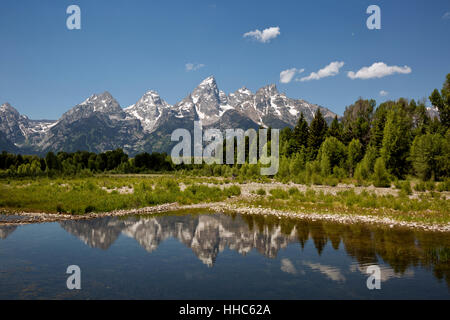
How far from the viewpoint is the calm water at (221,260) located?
10.4 m

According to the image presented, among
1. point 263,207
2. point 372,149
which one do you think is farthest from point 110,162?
point 263,207

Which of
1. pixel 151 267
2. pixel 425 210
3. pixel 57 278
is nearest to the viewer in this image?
pixel 57 278

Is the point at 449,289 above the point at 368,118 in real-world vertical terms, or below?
below

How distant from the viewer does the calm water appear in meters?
10.4

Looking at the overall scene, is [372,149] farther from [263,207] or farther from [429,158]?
[263,207]

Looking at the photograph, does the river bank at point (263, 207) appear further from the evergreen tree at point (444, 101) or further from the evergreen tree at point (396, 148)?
the evergreen tree at point (444, 101)

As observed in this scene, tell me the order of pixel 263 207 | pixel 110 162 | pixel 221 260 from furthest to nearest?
1. pixel 110 162
2. pixel 263 207
3. pixel 221 260

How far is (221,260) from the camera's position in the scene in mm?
13812

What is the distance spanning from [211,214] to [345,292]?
16.0 m

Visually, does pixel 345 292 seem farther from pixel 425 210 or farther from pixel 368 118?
pixel 368 118

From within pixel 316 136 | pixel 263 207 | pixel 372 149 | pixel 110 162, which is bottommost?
pixel 263 207

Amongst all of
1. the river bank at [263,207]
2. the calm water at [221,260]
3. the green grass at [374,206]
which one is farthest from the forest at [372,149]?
the calm water at [221,260]

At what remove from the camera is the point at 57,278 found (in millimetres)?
11430
